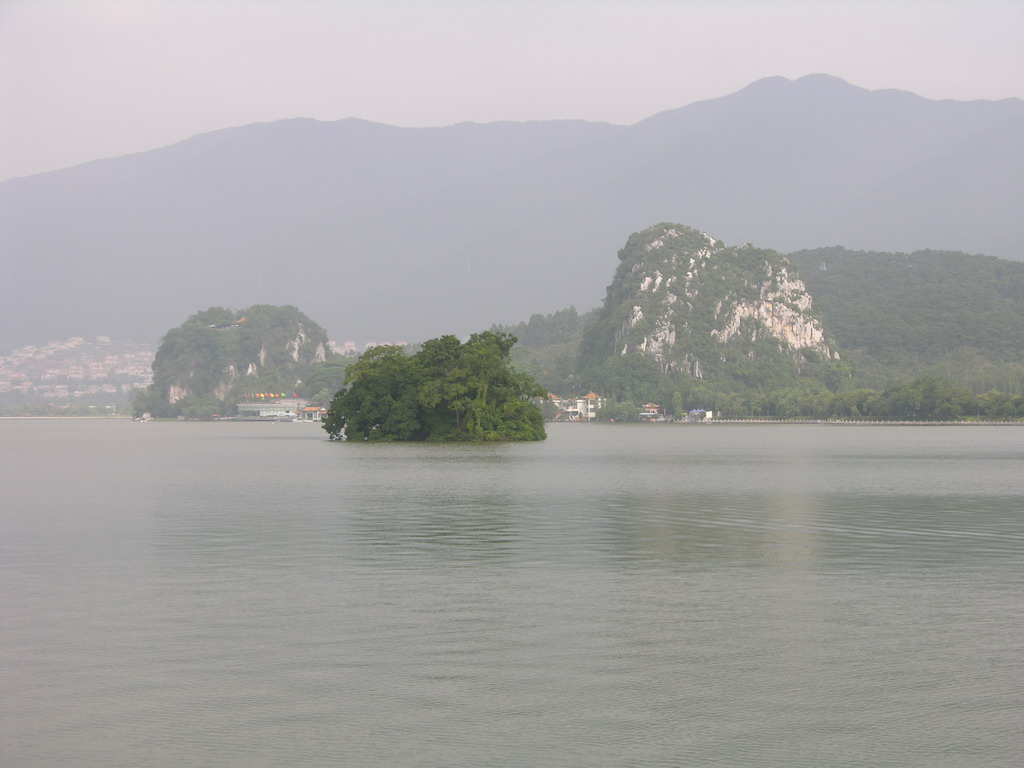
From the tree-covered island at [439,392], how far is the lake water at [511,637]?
59.2 metres

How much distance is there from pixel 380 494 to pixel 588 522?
39.7 feet

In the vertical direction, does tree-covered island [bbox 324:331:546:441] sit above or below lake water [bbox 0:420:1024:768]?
above

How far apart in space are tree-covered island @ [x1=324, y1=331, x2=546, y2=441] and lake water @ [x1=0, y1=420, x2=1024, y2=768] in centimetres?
5919

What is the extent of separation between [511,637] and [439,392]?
78066 mm

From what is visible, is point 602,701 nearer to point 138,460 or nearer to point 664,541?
point 664,541

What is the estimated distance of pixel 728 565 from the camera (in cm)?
2233

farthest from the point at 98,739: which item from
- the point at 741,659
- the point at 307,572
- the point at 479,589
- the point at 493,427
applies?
the point at 493,427

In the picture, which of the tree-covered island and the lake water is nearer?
the lake water

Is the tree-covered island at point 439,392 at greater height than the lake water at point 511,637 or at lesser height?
greater

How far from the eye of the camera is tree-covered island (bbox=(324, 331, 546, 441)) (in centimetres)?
9394

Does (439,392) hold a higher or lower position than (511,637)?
higher

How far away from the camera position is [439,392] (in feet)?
305

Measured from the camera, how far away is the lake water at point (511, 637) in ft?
35.4

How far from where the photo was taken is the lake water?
1079 cm
